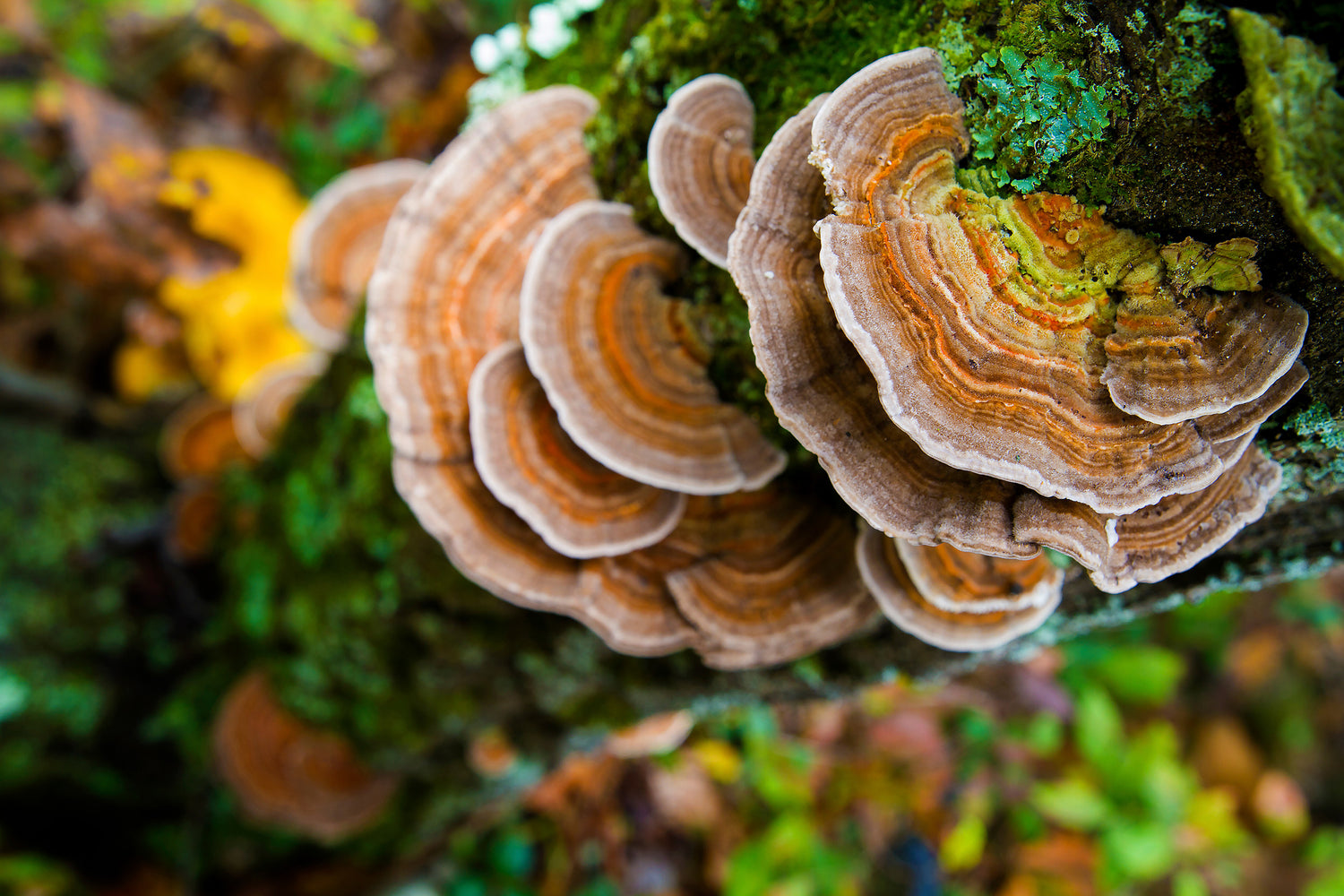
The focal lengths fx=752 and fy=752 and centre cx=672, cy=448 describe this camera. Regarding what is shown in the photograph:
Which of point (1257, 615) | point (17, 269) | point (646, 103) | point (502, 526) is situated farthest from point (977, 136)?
point (1257, 615)

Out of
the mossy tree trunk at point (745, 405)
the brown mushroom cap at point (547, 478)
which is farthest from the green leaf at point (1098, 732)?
the brown mushroom cap at point (547, 478)

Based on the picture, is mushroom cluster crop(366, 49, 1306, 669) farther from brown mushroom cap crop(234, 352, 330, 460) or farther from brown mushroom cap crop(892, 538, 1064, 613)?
brown mushroom cap crop(234, 352, 330, 460)

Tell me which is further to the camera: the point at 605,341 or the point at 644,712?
the point at 644,712

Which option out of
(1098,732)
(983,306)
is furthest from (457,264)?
(1098,732)

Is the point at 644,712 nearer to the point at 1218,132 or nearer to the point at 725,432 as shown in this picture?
the point at 725,432

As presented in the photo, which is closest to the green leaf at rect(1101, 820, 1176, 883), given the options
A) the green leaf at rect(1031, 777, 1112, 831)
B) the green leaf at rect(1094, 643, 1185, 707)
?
the green leaf at rect(1031, 777, 1112, 831)

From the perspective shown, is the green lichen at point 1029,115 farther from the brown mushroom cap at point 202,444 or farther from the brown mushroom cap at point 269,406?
the brown mushroom cap at point 202,444

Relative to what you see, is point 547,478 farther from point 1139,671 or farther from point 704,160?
point 1139,671
